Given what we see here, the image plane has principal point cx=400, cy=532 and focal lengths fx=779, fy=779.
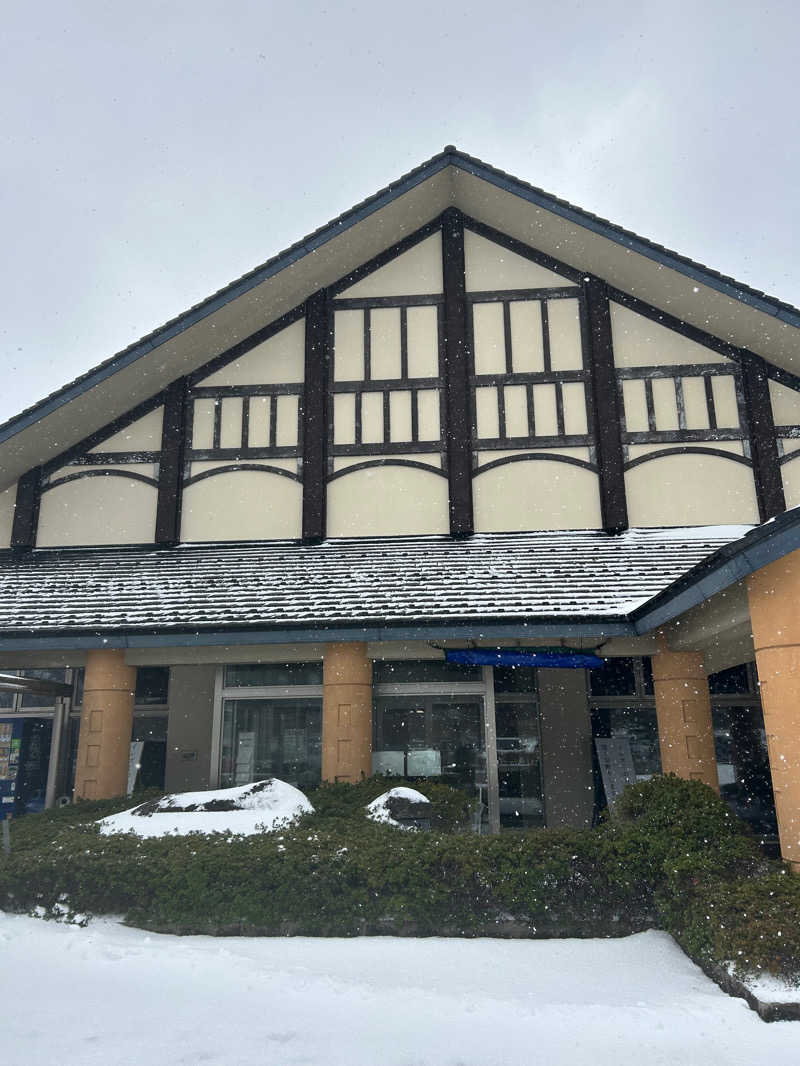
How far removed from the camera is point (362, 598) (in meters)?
9.40

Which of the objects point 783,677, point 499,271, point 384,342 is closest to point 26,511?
point 384,342

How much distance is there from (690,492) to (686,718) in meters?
3.90

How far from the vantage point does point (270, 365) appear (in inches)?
493

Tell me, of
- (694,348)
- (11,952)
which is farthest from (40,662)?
(694,348)

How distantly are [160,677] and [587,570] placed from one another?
701 cm

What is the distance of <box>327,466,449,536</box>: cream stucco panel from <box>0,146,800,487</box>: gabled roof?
3119 mm

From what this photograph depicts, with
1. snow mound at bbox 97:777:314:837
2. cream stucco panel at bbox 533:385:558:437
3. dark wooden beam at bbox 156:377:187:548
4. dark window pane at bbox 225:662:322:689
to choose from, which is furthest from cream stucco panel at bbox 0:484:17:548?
cream stucco panel at bbox 533:385:558:437

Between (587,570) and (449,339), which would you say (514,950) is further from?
(449,339)

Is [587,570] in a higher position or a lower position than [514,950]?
higher

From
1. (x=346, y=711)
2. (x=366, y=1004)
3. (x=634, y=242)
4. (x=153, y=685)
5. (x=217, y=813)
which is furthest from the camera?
(x=153, y=685)

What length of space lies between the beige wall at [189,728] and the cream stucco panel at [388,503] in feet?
10.1

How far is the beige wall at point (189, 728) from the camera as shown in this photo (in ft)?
38.4

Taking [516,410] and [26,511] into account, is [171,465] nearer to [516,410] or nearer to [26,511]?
[26,511]

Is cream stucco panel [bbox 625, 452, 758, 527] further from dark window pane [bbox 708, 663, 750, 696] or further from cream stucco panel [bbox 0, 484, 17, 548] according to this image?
cream stucco panel [bbox 0, 484, 17, 548]
